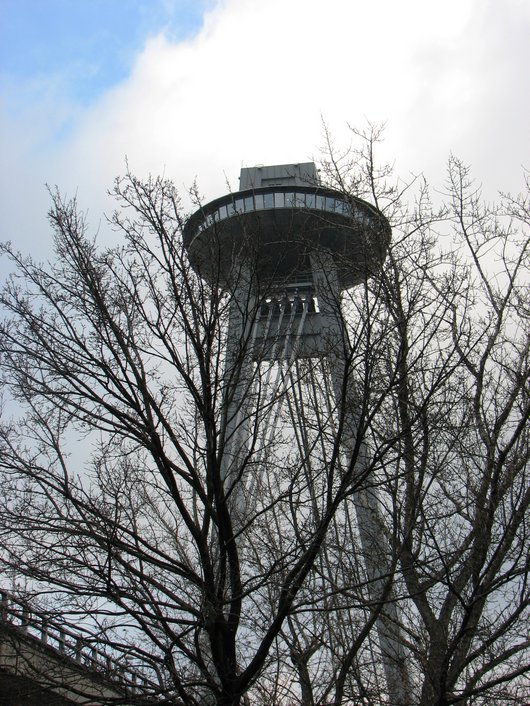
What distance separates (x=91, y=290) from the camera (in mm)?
5031

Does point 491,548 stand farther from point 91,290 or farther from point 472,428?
point 91,290

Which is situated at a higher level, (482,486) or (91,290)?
(91,290)

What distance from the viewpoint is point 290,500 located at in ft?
14.7

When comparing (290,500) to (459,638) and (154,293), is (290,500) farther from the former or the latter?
(154,293)

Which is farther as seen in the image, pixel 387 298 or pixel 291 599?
pixel 387 298

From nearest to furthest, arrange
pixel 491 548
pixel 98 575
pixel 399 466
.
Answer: pixel 98 575 → pixel 491 548 → pixel 399 466

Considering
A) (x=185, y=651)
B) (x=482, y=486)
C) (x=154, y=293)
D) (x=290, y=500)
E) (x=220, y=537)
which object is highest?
(x=154, y=293)

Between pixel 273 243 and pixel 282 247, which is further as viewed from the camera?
pixel 273 243

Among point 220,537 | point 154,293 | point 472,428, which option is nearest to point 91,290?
point 154,293

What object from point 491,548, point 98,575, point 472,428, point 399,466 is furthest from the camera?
point 472,428

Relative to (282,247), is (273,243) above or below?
above

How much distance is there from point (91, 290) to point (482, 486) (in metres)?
3.22

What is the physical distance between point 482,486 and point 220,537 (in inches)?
79.3

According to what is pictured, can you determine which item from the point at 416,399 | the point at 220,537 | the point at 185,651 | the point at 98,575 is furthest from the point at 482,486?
the point at 98,575
